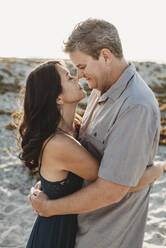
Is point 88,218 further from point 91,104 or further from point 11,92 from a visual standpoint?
point 11,92

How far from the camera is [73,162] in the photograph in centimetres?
195

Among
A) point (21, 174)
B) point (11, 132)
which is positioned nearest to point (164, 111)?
point (11, 132)

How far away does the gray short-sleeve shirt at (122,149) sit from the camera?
1.64 m

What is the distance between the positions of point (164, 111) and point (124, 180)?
13.8 metres

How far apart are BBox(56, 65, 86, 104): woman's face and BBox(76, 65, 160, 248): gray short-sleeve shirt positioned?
0.19 meters

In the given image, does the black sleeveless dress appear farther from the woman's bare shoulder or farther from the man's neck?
the man's neck

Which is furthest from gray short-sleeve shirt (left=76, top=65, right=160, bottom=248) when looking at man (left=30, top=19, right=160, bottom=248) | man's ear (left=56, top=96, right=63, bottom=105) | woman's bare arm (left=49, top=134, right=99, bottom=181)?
man's ear (left=56, top=96, right=63, bottom=105)

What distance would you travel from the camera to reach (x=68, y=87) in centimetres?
240

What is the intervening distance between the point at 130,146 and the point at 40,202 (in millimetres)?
946

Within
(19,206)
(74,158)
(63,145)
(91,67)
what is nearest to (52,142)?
(63,145)

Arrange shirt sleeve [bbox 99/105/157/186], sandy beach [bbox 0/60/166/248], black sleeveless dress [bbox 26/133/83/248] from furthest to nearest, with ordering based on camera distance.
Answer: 1. sandy beach [bbox 0/60/166/248]
2. black sleeveless dress [bbox 26/133/83/248]
3. shirt sleeve [bbox 99/105/157/186]

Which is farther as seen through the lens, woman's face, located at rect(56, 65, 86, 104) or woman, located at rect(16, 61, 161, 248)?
woman's face, located at rect(56, 65, 86, 104)

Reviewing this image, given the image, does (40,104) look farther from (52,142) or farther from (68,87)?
(52,142)

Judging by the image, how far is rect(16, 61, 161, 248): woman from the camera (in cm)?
201
